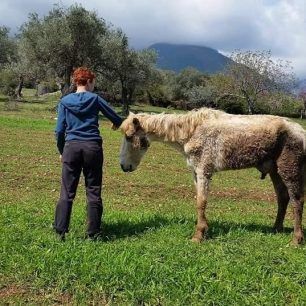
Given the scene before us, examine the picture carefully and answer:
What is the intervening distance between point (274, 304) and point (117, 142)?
22580mm

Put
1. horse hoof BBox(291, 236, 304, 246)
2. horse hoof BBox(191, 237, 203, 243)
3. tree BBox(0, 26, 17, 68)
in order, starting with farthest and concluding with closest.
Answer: tree BBox(0, 26, 17, 68), horse hoof BBox(291, 236, 304, 246), horse hoof BBox(191, 237, 203, 243)

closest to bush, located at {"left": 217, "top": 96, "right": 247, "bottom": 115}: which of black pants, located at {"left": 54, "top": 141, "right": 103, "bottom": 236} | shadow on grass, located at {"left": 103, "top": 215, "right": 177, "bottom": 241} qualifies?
shadow on grass, located at {"left": 103, "top": 215, "right": 177, "bottom": 241}

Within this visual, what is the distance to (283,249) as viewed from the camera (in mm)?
7664

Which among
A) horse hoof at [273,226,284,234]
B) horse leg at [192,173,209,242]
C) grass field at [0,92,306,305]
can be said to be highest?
horse leg at [192,173,209,242]

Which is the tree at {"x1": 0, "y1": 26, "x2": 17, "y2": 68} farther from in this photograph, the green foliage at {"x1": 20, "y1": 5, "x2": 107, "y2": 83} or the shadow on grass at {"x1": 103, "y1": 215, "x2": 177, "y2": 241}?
the shadow on grass at {"x1": 103, "y1": 215, "x2": 177, "y2": 241}

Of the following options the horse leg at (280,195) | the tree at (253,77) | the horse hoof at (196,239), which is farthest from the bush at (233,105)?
the horse hoof at (196,239)

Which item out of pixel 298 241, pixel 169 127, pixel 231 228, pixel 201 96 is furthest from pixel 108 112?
pixel 201 96

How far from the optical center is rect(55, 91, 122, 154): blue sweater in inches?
299

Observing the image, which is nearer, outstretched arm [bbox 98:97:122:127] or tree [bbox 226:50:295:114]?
outstretched arm [bbox 98:97:122:127]

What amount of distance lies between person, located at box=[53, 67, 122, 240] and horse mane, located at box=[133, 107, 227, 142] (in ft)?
3.45

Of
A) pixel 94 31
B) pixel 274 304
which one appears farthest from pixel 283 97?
pixel 274 304

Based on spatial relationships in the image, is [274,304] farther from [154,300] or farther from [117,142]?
[117,142]

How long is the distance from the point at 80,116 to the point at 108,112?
47cm

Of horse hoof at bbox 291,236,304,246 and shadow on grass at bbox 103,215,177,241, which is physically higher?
horse hoof at bbox 291,236,304,246
